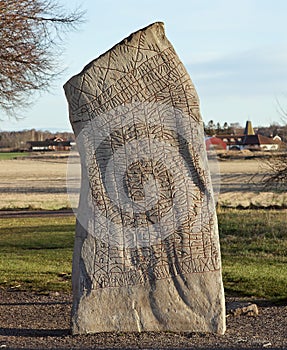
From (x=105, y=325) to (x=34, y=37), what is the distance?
7.54 meters

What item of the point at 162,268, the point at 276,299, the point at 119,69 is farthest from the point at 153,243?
the point at 276,299

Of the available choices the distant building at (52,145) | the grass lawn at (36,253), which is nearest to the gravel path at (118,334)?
the grass lawn at (36,253)

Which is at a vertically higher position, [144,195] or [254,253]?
[144,195]

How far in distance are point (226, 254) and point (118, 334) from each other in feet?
19.9

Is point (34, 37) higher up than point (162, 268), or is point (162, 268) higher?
point (34, 37)

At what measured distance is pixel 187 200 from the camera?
7895 mm

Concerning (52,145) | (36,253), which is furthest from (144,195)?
(52,145)

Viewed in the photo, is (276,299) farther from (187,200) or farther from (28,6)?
(28,6)

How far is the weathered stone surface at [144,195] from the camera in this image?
25.4ft

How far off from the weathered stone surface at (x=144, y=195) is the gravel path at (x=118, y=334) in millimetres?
262

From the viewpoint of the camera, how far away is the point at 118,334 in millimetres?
7633

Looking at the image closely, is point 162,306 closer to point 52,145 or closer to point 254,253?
point 254,253

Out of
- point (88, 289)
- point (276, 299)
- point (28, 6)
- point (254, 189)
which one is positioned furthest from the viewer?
point (254, 189)

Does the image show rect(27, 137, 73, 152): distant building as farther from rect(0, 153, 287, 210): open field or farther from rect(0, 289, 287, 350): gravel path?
rect(0, 289, 287, 350): gravel path
